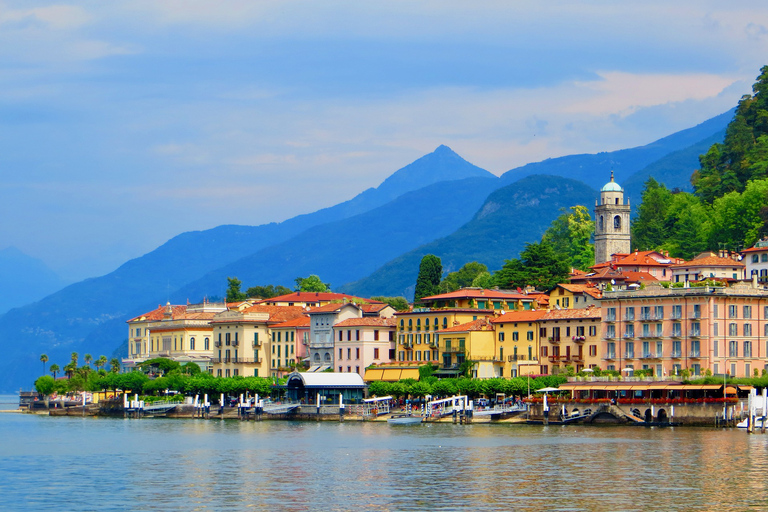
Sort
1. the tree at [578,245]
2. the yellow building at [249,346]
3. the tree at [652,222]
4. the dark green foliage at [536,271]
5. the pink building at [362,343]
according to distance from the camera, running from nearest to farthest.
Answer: the pink building at [362,343] < the dark green foliage at [536,271] < the yellow building at [249,346] < the tree at [652,222] < the tree at [578,245]

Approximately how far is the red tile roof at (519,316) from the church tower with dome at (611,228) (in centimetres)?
4487

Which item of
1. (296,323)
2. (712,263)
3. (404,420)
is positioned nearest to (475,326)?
(404,420)

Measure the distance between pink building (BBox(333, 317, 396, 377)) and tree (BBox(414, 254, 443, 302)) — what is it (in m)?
27.7

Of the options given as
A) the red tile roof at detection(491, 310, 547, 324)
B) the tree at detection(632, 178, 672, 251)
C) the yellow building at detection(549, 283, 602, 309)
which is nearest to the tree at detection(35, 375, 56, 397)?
the red tile roof at detection(491, 310, 547, 324)

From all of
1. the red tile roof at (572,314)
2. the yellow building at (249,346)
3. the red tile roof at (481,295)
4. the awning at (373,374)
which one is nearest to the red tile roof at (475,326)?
the red tile roof at (481,295)

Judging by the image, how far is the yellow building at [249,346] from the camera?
158 metres

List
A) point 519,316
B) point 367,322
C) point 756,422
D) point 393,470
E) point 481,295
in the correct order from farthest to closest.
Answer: point 367,322 → point 481,295 → point 519,316 → point 756,422 → point 393,470

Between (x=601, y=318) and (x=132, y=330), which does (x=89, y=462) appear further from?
(x=132, y=330)

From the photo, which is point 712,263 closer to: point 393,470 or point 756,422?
point 756,422

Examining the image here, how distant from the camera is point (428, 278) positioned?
177m

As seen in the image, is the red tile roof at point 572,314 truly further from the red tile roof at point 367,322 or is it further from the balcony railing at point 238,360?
the balcony railing at point 238,360

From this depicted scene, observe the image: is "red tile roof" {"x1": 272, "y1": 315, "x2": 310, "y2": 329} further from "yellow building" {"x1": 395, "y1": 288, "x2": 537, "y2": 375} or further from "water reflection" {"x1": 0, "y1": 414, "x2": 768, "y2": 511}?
"water reflection" {"x1": 0, "y1": 414, "x2": 768, "y2": 511}

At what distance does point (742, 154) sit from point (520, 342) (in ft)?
207

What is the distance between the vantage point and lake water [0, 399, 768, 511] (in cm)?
5806
